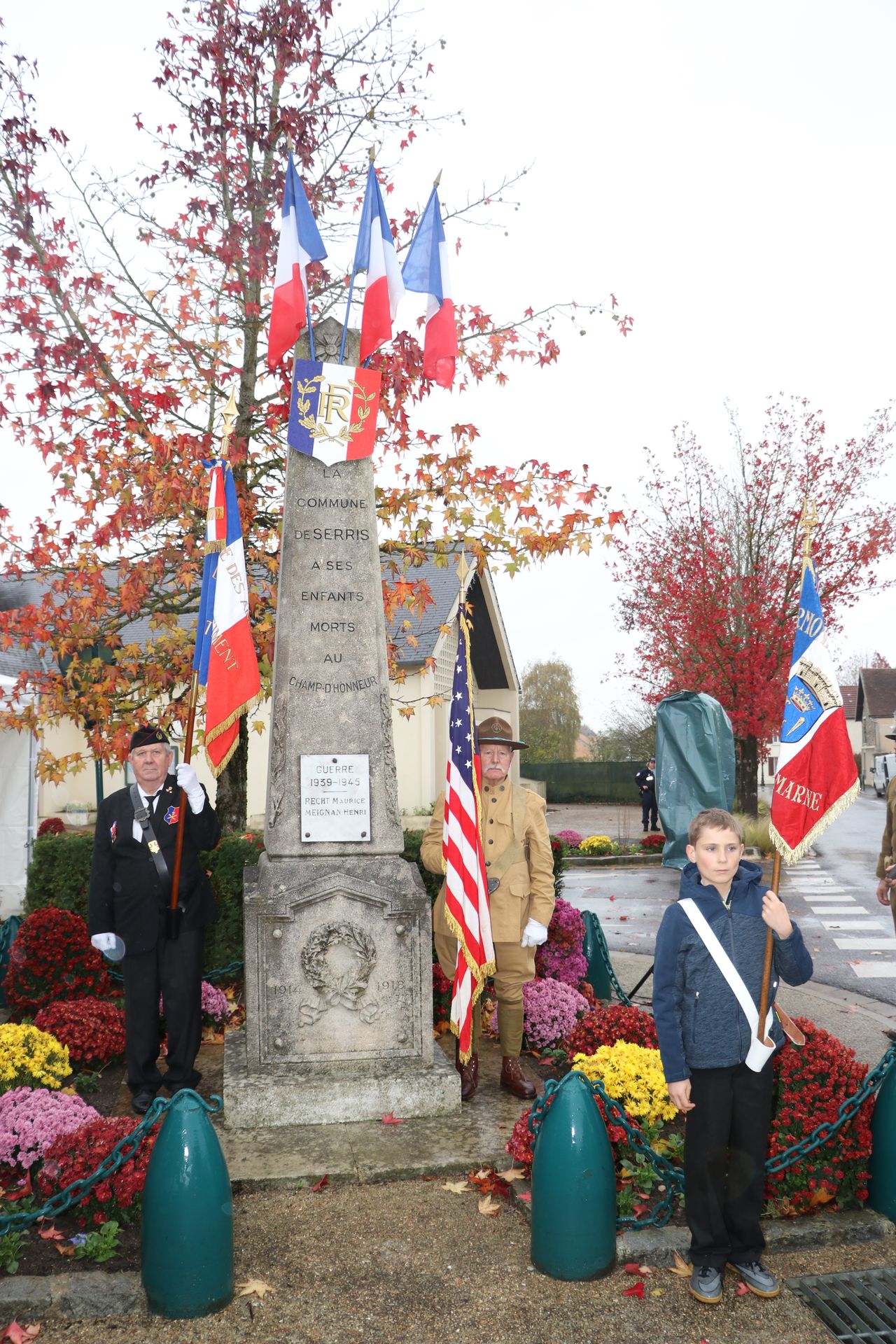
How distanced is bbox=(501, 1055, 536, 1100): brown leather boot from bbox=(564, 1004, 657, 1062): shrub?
0.30m

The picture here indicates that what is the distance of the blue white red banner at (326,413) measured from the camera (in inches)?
227

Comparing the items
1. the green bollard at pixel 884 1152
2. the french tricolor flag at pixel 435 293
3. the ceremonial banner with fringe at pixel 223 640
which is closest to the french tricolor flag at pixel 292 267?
the french tricolor flag at pixel 435 293

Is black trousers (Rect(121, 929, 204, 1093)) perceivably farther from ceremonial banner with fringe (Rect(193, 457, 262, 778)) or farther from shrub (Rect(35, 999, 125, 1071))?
ceremonial banner with fringe (Rect(193, 457, 262, 778))

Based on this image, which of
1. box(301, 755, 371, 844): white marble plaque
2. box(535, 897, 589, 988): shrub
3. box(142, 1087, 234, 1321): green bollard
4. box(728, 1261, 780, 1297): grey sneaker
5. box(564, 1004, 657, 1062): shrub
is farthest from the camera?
box(535, 897, 589, 988): shrub

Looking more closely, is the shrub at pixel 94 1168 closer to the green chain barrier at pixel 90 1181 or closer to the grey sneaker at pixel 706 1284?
the green chain barrier at pixel 90 1181

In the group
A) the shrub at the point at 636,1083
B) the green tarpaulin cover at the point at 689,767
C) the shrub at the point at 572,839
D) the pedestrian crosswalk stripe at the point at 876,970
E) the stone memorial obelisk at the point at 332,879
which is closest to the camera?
the shrub at the point at 636,1083

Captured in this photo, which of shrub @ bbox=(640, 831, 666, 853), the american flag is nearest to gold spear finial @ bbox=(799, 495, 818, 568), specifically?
the american flag

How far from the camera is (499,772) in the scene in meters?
5.91

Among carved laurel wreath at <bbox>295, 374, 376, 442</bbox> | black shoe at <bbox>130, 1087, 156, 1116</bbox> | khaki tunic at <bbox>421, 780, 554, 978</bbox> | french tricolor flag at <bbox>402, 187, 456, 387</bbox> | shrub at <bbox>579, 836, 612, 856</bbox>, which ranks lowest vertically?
black shoe at <bbox>130, 1087, 156, 1116</bbox>

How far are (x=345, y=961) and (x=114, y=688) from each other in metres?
3.75

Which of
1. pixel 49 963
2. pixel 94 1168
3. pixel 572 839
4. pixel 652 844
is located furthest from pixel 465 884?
pixel 652 844

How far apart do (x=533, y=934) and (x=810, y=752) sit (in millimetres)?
2224

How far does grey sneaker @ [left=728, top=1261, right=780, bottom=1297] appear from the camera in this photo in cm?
364

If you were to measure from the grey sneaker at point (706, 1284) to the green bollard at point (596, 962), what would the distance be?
4195 millimetres
